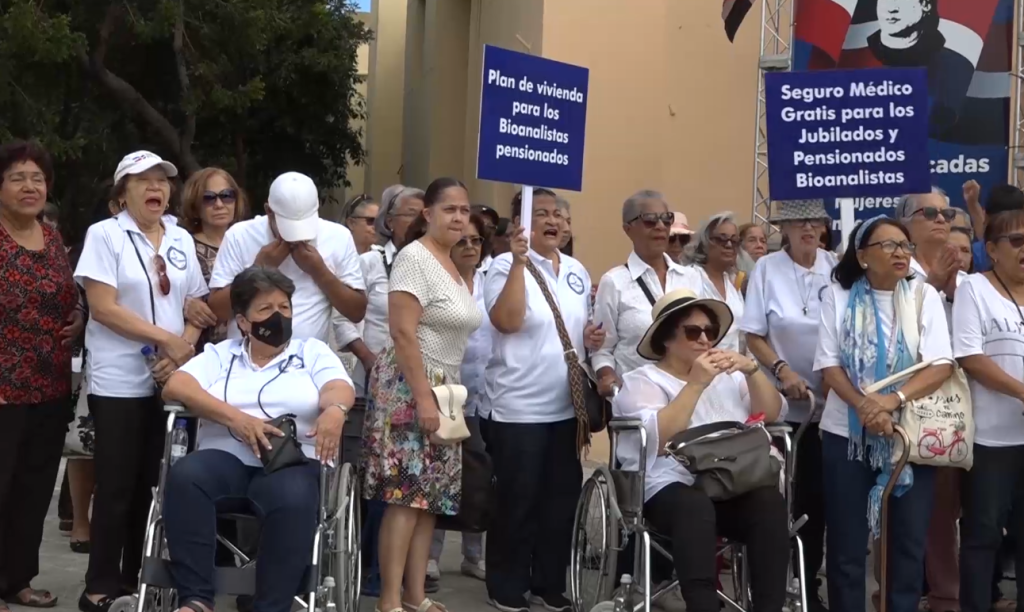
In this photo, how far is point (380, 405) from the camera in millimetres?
5199

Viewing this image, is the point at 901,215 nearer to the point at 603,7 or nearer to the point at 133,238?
the point at 133,238

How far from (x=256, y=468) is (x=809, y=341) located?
2.49 m

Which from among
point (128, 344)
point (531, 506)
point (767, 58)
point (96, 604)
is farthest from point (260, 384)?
point (767, 58)

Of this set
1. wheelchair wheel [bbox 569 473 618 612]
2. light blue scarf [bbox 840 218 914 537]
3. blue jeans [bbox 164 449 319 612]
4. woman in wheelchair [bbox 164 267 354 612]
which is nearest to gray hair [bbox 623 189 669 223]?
light blue scarf [bbox 840 218 914 537]

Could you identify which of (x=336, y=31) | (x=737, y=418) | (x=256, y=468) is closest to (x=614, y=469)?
(x=737, y=418)

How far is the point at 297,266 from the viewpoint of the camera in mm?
5199

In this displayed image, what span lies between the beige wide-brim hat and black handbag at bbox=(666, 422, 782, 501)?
0.44 meters

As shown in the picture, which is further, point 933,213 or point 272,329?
point 933,213

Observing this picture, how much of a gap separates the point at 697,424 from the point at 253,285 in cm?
175

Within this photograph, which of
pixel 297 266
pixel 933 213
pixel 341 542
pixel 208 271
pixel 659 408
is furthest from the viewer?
pixel 933 213

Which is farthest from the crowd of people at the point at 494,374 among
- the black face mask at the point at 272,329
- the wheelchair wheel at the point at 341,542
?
the wheelchair wheel at the point at 341,542

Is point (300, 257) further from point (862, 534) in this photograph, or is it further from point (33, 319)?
point (862, 534)

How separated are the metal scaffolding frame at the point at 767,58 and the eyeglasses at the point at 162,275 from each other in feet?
15.3

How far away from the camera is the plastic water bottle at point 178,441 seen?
15.2 feet
